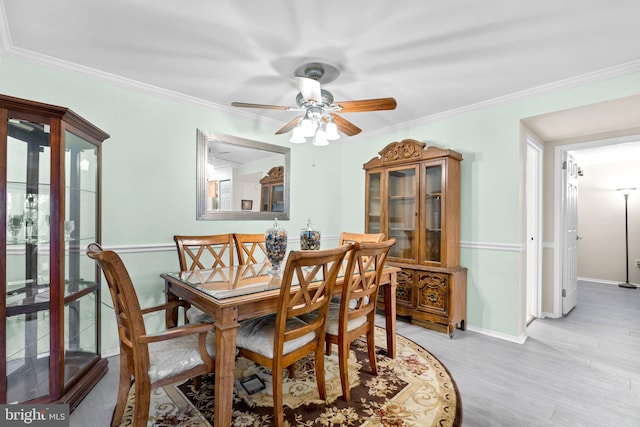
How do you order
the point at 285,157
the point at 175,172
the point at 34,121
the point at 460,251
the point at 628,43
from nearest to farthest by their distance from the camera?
the point at 34,121 < the point at 628,43 < the point at 175,172 < the point at 460,251 < the point at 285,157

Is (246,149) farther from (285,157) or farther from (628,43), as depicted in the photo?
(628,43)

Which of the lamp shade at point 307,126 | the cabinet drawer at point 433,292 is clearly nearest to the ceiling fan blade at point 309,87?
the lamp shade at point 307,126

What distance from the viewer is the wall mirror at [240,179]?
3037 mm

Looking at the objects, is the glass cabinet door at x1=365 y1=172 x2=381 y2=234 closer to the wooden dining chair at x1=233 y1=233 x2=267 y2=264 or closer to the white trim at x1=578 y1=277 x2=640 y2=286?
the wooden dining chair at x1=233 y1=233 x2=267 y2=264

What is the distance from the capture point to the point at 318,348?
181 centimetres

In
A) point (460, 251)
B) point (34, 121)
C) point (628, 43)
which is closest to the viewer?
point (34, 121)

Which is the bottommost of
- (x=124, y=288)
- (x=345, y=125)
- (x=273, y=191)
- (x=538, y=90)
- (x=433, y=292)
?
(x=433, y=292)

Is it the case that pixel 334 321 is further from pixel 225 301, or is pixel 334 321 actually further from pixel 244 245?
pixel 244 245

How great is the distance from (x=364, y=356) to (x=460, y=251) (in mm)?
1592

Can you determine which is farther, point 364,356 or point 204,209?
point 204,209

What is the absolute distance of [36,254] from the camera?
1756 millimetres

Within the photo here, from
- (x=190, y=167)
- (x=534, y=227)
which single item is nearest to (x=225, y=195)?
(x=190, y=167)

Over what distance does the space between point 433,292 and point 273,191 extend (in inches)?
83.1

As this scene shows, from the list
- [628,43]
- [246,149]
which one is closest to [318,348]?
[246,149]
